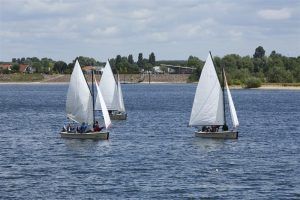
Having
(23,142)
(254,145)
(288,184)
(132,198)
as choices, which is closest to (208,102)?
(254,145)

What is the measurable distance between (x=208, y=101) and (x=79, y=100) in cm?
1451

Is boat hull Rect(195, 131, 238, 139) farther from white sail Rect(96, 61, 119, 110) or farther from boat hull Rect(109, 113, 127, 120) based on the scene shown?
boat hull Rect(109, 113, 127, 120)

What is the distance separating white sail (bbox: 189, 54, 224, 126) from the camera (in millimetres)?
88812

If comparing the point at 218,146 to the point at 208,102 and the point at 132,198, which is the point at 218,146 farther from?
the point at 132,198

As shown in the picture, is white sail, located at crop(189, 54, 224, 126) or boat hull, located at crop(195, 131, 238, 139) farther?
white sail, located at crop(189, 54, 224, 126)

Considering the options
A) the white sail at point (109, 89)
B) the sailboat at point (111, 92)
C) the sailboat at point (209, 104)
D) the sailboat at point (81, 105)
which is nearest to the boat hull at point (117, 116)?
the sailboat at point (111, 92)

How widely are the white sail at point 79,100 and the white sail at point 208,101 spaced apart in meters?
11.9

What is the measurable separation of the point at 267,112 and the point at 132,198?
100 m

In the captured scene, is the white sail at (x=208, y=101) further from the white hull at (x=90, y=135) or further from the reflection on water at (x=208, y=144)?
the white hull at (x=90, y=135)

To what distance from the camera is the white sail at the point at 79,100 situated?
8950 cm

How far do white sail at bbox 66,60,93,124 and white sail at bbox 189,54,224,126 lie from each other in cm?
1194

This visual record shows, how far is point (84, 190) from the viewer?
181 ft

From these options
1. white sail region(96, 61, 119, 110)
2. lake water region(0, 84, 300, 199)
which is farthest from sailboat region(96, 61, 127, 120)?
lake water region(0, 84, 300, 199)

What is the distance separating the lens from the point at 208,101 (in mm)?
89062
